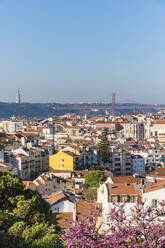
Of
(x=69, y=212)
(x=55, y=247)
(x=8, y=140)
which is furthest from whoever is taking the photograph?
(x=8, y=140)

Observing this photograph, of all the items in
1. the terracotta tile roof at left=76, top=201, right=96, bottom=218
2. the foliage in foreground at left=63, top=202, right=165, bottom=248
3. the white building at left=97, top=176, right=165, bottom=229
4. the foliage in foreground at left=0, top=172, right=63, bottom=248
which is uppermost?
the foliage in foreground at left=63, top=202, right=165, bottom=248

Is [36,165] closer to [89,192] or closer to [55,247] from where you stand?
[89,192]

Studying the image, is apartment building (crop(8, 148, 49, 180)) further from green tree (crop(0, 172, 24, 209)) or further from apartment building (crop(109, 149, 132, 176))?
green tree (crop(0, 172, 24, 209))

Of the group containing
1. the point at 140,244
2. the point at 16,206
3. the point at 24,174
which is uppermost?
the point at 140,244

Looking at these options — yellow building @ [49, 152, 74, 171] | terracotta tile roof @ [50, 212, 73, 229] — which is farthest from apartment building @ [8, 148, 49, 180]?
terracotta tile roof @ [50, 212, 73, 229]

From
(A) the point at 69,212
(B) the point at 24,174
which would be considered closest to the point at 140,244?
(A) the point at 69,212

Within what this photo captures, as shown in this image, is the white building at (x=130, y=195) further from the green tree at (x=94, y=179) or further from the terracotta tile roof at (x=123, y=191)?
the green tree at (x=94, y=179)

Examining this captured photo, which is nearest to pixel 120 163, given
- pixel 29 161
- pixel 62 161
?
pixel 62 161

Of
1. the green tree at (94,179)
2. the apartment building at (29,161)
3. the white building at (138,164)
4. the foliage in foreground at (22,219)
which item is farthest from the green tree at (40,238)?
the white building at (138,164)
